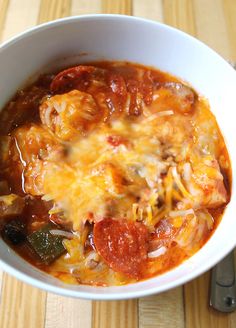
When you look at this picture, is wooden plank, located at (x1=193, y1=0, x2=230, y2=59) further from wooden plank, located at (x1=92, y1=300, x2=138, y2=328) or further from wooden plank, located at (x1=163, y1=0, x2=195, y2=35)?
wooden plank, located at (x1=92, y1=300, x2=138, y2=328)

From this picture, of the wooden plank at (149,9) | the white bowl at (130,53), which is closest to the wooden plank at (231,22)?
the wooden plank at (149,9)

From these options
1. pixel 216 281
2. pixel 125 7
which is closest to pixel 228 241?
pixel 216 281

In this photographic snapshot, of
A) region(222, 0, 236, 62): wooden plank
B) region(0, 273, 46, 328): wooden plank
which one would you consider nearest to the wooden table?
region(0, 273, 46, 328): wooden plank

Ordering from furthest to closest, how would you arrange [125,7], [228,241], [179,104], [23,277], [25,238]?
[125,7] → [179,104] → [25,238] → [228,241] → [23,277]

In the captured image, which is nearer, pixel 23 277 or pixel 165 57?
pixel 23 277

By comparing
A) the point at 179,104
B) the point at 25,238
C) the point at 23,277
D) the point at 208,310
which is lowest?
the point at 208,310

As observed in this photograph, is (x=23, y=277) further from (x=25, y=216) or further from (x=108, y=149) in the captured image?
(x=108, y=149)
